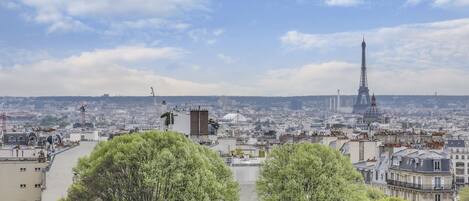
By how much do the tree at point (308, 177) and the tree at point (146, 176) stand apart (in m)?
3.75

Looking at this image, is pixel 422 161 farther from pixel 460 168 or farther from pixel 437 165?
pixel 460 168

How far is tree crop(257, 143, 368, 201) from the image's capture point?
136 feet

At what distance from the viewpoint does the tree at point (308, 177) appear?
41.6 metres

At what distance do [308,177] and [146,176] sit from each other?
8279 mm

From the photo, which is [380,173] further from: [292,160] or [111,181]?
[111,181]

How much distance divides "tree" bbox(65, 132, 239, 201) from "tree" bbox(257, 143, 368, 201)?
3.75 meters

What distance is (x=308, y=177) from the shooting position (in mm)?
42156

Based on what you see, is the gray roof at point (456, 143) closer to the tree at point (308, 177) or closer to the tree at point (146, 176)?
the tree at point (308, 177)

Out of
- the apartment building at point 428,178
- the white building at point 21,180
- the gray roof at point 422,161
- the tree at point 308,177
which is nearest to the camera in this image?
the tree at point 308,177

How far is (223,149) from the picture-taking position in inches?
2446

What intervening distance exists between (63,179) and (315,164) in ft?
50.2

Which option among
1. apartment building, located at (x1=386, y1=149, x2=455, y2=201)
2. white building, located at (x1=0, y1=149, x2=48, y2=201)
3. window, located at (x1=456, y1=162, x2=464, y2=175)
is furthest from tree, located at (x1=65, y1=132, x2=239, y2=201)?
window, located at (x1=456, y1=162, x2=464, y2=175)

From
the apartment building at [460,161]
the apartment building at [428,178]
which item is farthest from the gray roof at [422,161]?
the apartment building at [460,161]

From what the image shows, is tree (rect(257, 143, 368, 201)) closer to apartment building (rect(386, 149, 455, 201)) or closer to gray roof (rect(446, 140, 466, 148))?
apartment building (rect(386, 149, 455, 201))
